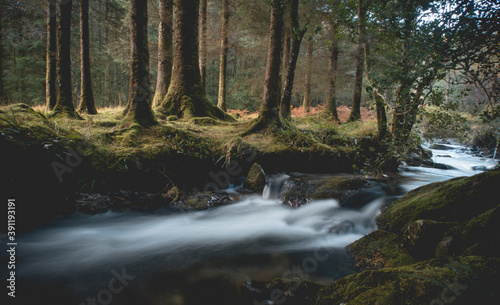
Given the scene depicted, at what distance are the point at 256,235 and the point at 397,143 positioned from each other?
4407 millimetres

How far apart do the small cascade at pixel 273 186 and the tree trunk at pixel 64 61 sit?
5549 millimetres

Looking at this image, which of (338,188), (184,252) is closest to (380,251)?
(338,188)

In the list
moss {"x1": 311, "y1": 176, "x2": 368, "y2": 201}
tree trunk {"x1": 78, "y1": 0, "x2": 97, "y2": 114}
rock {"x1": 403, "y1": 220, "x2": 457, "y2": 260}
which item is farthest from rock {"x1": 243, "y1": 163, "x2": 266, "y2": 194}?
tree trunk {"x1": 78, "y1": 0, "x2": 97, "y2": 114}

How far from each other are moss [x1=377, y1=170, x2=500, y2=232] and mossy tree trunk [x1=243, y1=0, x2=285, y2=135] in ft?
14.1

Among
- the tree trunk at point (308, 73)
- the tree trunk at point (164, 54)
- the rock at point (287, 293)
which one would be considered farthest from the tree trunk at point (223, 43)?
the rock at point (287, 293)

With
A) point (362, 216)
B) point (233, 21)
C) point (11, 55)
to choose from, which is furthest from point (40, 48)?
point (362, 216)

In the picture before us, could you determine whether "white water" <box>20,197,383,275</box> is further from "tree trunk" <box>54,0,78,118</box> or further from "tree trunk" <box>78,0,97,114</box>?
"tree trunk" <box>78,0,97,114</box>

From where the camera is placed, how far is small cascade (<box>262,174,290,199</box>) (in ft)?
20.7

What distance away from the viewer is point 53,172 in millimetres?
4535

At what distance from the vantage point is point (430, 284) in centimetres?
160

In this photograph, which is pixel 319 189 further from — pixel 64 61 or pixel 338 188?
pixel 64 61

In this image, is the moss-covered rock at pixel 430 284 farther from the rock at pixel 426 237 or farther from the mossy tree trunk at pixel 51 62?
the mossy tree trunk at pixel 51 62

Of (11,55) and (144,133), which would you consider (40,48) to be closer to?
(11,55)

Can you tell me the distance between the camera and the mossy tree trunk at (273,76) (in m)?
6.78
